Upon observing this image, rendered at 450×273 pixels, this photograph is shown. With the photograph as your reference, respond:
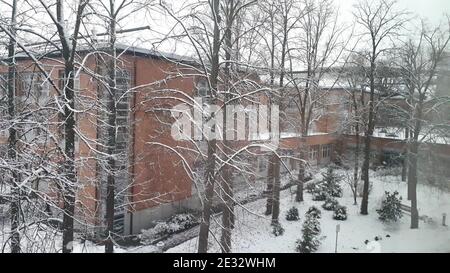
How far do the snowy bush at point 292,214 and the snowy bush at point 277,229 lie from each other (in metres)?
0.76

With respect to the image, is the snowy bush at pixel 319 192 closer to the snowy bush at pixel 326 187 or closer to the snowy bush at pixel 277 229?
the snowy bush at pixel 326 187

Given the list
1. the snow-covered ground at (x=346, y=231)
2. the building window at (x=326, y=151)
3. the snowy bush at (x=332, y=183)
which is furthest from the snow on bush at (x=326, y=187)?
the building window at (x=326, y=151)

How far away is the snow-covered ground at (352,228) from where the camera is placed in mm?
3115

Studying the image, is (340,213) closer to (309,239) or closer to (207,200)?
(309,239)

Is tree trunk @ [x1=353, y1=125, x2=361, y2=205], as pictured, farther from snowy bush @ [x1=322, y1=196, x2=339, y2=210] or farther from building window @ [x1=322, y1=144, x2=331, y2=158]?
building window @ [x1=322, y1=144, x2=331, y2=158]

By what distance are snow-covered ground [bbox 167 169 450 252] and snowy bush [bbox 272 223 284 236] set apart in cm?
9

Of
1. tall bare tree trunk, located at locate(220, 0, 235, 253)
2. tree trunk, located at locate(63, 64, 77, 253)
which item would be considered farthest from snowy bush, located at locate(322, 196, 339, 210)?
tree trunk, located at locate(63, 64, 77, 253)

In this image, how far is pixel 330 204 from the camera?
28.6 feet

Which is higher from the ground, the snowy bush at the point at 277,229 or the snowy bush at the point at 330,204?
the snowy bush at the point at 330,204

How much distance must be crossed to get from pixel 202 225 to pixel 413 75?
346 cm

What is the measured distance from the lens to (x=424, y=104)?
434 centimetres

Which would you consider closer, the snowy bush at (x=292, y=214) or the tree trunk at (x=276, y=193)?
the tree trunk at (x=276, y=193)

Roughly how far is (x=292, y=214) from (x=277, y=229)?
1126 millimetres
